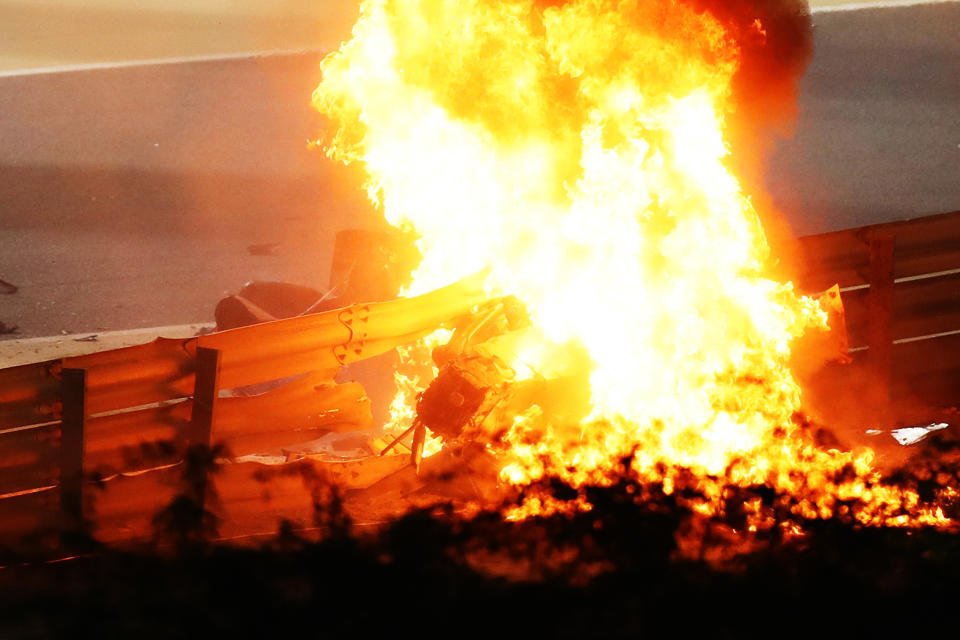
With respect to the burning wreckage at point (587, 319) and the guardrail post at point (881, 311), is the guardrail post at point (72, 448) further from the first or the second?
the guardrail post at point (881, 311)

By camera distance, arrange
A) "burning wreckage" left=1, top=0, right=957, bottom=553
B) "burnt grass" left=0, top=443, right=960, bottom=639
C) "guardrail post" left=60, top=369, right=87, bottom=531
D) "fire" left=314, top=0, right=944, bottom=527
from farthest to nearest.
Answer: "fire" left=314, top=0, right=944, bottom=527, "burning wreckage" left=1, top=0, right=957, bottom=553, "guardrail post" left=60, top=369, right=87, bottom=531, "burnt grass" left=0, top=443, right=960, bottom=639

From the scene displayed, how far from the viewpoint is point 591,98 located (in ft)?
19.3

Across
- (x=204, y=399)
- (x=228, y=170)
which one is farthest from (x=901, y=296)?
(x=228, y=170)

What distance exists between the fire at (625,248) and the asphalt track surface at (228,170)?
16.8 feet

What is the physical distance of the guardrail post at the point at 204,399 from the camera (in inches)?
199

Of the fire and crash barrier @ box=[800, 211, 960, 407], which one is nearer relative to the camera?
the fire

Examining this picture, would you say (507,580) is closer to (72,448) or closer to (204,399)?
(204,399)

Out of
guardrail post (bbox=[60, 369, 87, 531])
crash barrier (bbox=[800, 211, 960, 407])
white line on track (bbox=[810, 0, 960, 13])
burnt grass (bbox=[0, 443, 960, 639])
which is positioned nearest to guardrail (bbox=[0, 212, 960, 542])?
guardrail post (bbox=[60, 369, 87, 531])

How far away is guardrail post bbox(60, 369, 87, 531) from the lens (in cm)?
498

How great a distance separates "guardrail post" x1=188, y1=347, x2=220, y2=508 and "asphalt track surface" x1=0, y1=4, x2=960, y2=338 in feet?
16.5

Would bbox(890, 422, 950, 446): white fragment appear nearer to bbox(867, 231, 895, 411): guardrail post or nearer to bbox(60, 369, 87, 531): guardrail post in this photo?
bbox(867, 231, 895, 411): guardrail post

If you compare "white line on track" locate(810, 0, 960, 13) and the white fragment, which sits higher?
"white line on track" locate(810, 0, 960, 13)

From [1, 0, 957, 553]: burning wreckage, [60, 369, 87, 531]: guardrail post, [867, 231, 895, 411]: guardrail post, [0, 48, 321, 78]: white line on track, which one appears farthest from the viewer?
[0, 48, 321, 78]: white line on track

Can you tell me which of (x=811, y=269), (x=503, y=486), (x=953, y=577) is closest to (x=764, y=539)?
(x=953, y=577)
